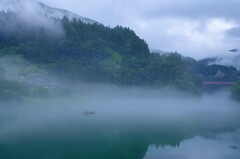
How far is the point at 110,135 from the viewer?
110 ft

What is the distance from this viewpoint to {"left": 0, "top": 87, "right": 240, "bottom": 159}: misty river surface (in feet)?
87.7

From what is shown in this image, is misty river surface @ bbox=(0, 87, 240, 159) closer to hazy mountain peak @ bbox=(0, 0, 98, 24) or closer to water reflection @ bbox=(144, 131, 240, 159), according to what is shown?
water reflection @ bbox=(144, 131, 240, 159)

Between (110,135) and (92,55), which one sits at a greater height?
(92,55)

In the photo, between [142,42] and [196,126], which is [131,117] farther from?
[142,42]

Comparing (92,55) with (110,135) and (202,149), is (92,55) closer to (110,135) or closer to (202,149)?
(110,135)

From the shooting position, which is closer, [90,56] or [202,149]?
[202,149]

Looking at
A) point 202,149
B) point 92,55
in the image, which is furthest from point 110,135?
point 92,55

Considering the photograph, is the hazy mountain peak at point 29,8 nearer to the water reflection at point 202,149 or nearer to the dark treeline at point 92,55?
the dark treeline at point 92,55

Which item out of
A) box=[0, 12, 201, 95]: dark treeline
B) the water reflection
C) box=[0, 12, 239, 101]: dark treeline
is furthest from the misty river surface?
box=[0, 12, 201, 95]: dark treeline

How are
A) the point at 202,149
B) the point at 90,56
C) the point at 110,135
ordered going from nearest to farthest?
the point at 202,149 → the point at 110,135 → the point at 90,56

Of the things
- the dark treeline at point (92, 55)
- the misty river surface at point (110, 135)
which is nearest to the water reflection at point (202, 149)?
the misty river surface at point (110, 135)

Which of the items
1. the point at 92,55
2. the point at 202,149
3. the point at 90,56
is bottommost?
the point at 202,149

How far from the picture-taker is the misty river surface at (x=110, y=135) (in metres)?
26.7

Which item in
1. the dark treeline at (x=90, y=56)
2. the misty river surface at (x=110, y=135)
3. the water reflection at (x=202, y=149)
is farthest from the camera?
the dark treeline at (x=90, y=56)
